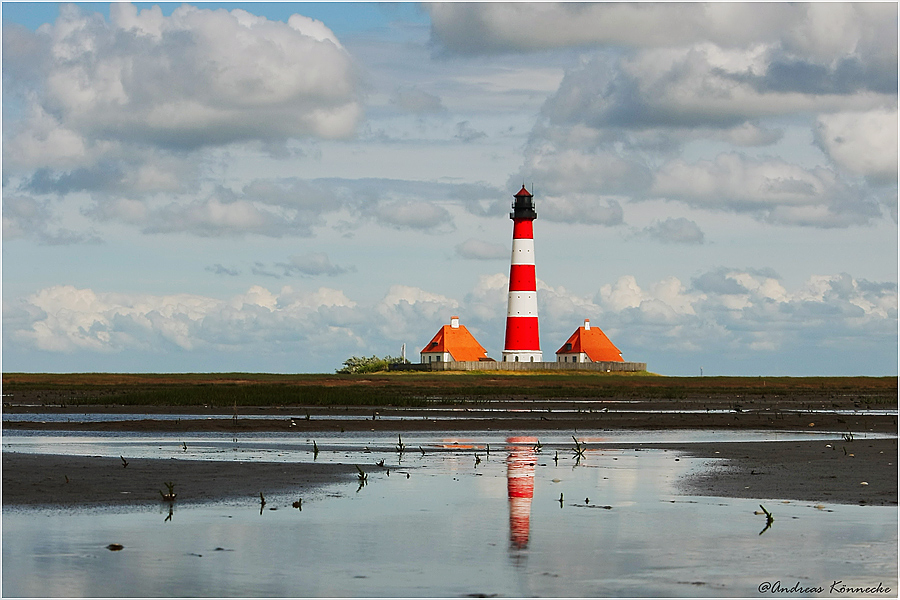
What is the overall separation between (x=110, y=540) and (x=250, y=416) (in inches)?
1161

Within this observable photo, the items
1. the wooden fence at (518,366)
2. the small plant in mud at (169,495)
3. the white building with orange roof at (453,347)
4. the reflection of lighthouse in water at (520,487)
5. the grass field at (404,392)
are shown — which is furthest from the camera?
the white building with orange roof at (453,347)

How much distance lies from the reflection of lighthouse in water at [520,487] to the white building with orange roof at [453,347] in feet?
263

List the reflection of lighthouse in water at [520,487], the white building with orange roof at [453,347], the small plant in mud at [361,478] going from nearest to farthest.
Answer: the reflection of lighthouse in water at [520,487], the small plant in mud at [361,478], the white building with orange roof at [453,347]

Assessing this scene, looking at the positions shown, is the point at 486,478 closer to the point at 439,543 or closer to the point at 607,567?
the point at 439,543

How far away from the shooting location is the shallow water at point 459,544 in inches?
458

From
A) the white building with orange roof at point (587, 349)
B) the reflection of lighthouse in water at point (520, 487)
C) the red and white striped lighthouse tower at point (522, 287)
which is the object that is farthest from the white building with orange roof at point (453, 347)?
the reflection of lighthouse in water at point (520, 487)

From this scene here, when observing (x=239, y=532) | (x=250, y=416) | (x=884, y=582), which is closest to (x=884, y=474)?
(x=884, y=582)

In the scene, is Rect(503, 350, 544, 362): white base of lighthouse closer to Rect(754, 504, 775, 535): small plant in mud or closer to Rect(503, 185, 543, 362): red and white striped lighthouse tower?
Rect(503, 185, 543, 362): red and white striped lighthouse tower

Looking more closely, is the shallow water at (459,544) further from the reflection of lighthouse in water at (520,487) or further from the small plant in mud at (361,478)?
the small plant in mud at (361,478)

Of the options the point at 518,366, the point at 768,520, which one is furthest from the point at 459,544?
the point at 518,366

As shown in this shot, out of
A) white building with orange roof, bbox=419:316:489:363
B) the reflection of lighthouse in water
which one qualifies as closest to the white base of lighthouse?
white building with orange roof, bbox=419:316:489:363

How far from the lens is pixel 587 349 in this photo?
4560 inches

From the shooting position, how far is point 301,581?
462 inches

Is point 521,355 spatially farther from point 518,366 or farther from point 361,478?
point 361,478
